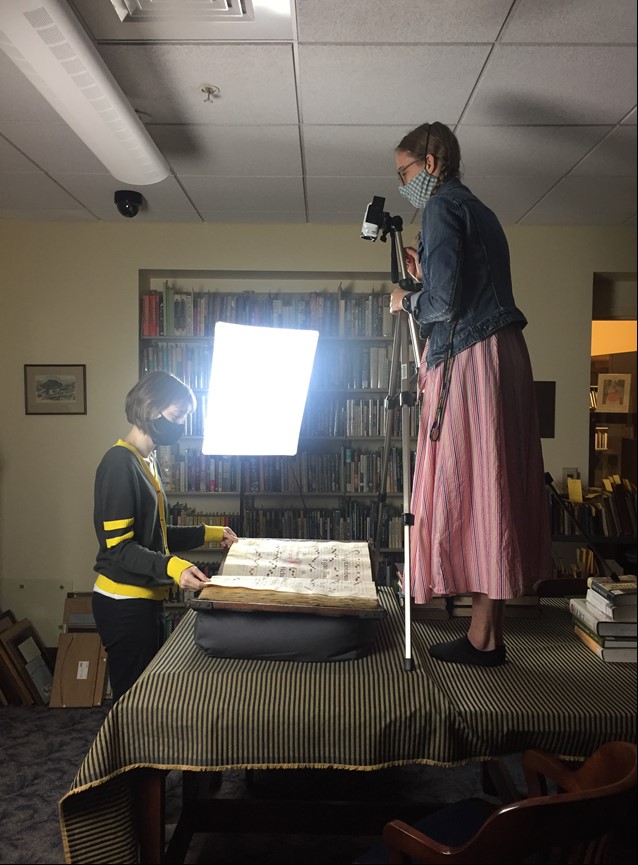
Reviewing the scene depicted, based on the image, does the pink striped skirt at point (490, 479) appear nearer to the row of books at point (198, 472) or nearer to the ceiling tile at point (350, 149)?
the ceiling tile at point (350, 149)

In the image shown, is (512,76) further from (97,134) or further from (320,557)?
(320,557)

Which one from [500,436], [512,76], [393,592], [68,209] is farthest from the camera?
[68,209]

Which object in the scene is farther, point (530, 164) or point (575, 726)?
point (530, 164)

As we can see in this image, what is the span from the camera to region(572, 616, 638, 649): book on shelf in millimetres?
Answer: 804

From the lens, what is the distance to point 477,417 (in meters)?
1.07

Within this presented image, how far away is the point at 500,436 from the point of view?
3.45ft

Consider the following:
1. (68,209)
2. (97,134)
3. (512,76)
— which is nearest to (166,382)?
(97,134)

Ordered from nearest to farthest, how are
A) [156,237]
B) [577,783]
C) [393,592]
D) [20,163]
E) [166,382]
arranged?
[577,783], [393,592], [166,382], [20,163], [156,237]

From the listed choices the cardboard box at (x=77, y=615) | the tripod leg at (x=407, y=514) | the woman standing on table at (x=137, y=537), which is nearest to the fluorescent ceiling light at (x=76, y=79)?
the woman standing on table at (x=137, y=537)

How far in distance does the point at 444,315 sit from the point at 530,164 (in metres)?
1.85

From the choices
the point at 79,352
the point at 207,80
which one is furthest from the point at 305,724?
the point at 79,352

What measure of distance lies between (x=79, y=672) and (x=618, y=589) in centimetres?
319

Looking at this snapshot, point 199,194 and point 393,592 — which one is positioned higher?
point 199,194

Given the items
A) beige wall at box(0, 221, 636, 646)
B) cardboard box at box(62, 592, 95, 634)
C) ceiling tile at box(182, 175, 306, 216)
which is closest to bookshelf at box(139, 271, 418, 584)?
beige wall at box(0, 221, 636, 646)
